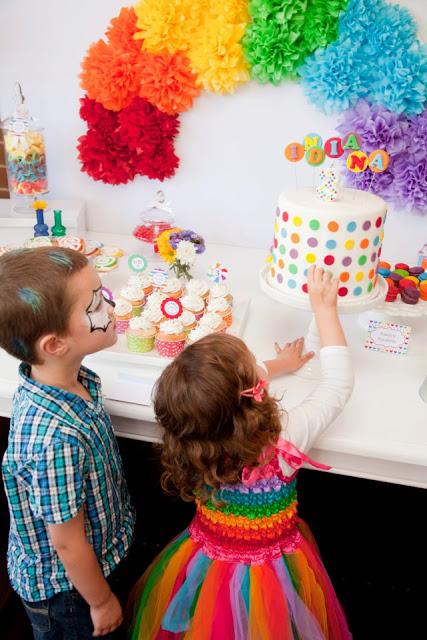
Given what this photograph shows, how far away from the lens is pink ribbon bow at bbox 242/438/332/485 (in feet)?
3.01

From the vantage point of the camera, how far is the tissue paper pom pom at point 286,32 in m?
1.35

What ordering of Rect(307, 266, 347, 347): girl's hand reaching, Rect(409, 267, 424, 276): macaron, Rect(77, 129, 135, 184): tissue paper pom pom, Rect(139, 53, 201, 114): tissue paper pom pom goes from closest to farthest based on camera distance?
Rect(307, 266, 347, 347): girl's hand reaching, Rect(409, 267, 424, 276): macaron, Rect(139, 53, 201, 114): tissue paper pom pom, Rect(77, 129, 135, 184): tissue paper pom pom

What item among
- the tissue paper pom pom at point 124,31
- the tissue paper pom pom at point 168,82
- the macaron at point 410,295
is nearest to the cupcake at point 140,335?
the macaron at point 410,295

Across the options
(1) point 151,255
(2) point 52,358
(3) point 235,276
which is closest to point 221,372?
(2) point 52,358

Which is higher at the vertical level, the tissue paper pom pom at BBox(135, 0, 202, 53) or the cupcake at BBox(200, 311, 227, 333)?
the tissue paper pom pom at BBox(135, 0, 202, 53)

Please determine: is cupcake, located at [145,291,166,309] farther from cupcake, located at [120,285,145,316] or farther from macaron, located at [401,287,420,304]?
macaron, located at [401,287,420,304]

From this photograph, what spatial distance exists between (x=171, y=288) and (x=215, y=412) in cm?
51

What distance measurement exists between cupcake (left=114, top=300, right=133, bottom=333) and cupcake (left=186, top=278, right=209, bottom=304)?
0.48ft

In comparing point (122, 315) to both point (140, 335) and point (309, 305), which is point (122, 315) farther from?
point (309, 305)

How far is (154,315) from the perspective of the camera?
3.96 ft

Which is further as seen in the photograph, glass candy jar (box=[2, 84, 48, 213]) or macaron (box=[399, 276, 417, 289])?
glass candy jar (box=[2, 84, 48, 213])

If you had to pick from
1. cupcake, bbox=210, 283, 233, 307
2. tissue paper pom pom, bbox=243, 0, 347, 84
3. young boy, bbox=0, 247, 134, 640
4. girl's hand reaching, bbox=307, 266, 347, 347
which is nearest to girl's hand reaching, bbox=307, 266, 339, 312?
girl's hand reaching, bbox=307, 266, 347, 347

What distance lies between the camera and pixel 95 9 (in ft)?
4.98

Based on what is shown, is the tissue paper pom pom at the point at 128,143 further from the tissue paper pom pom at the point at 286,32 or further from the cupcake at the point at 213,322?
the cupcake at the point at 213,322
